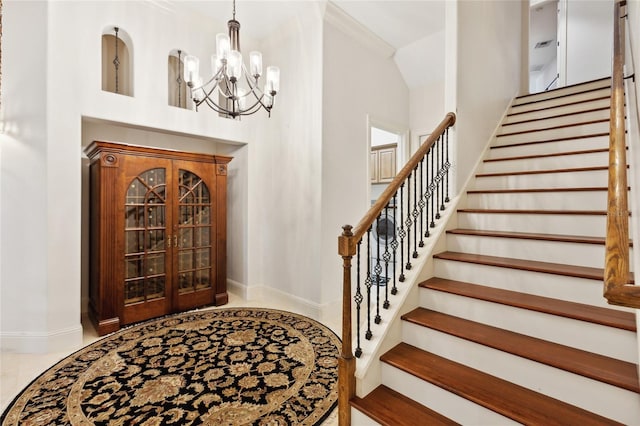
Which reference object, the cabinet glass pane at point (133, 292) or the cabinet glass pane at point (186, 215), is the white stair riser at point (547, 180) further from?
the cabinet glass pane at point (133, 292)

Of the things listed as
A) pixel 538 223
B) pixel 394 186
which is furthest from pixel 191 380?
pixel 538 223

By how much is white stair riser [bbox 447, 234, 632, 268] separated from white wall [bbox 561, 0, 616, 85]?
441 cm

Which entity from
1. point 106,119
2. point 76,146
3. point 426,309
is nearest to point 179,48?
point 106,119

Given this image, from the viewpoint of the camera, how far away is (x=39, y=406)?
1.93m

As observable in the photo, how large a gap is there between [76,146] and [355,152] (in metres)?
2.97

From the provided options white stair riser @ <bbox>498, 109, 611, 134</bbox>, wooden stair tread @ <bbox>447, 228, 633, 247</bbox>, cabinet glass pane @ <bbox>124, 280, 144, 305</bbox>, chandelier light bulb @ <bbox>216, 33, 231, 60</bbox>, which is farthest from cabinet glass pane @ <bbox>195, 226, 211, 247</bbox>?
white stair riser @ <bbox>498, 109, 611, 134</bbox>

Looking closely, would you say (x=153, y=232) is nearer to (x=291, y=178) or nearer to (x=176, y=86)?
(x=291, y=178)

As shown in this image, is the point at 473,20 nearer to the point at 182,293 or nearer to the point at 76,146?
the point at 76,146

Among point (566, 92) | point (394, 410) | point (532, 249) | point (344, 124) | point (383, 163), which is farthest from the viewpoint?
point (383, 163)

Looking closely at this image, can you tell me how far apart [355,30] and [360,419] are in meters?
4.06

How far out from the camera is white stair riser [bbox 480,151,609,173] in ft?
8.10

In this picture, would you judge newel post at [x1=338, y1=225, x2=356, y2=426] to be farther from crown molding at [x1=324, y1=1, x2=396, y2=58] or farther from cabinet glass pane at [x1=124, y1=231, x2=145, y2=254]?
crown molding at [x1=324, y1=1, x2=396, y2=58]

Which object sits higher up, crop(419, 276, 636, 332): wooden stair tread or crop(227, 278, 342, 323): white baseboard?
crop(419, 276, 636, 332): wooden stair tread

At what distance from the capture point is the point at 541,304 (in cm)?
169
